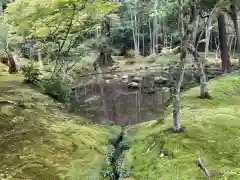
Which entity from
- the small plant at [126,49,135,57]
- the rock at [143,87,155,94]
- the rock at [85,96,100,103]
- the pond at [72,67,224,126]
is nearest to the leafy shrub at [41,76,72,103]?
the pond at [72,67,224,126]

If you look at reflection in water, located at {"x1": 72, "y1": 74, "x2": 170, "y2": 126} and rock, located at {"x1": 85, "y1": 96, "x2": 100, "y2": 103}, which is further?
rock, located at {"x1": 85, "y1": 96, "x2": 100, "y2": 103}

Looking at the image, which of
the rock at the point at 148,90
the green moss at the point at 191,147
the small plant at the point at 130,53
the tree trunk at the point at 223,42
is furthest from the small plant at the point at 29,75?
the small plant at the point at 130,53

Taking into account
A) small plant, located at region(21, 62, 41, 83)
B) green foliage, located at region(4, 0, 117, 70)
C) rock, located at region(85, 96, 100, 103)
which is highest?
green foliage, located at region(4, 0, 117, 70)

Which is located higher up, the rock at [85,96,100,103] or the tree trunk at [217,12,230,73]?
the tree trunk at [217,12,230,73]

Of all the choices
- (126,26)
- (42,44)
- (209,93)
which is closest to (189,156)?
(209,93)

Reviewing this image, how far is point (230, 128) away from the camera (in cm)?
899

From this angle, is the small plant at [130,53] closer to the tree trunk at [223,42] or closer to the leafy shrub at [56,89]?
the tree trunk at [223,42]

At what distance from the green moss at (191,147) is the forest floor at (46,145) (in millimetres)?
960

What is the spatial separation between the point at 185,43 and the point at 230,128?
2435 mm

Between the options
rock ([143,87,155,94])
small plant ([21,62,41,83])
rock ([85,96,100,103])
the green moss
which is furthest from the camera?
rock ([143,87,155,94])

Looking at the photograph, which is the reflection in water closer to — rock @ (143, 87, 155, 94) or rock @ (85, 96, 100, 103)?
rock @ (85, 96, 100, 103)

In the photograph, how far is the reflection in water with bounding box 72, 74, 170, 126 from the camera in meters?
14.6

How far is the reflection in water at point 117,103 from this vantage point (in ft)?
47.8

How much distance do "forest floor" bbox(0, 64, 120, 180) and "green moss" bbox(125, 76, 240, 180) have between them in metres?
0.96
